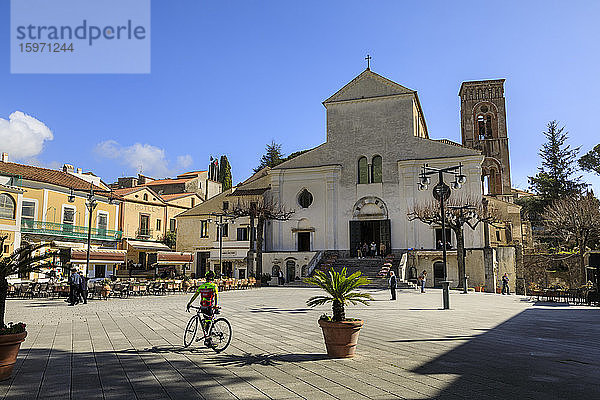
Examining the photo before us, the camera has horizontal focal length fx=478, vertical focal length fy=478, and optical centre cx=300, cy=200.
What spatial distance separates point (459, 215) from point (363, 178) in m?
12.3

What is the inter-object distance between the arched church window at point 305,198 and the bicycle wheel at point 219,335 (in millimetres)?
33298

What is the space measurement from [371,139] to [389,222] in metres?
7.59

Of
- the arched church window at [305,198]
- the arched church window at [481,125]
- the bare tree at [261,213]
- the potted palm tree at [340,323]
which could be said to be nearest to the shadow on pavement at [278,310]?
the potted palm tree at [340,323]

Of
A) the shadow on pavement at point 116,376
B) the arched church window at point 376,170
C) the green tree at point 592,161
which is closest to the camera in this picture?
the shadow on pavement at point 116,376

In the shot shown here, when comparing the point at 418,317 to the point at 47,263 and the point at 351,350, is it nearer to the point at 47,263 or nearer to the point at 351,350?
the point at 351,350

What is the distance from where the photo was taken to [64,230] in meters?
37.1

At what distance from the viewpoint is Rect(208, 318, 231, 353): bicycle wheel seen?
9273mm

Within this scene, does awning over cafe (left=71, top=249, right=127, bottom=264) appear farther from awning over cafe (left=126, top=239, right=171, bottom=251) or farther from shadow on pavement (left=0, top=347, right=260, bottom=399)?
shadow on pavement (left=0, top=347, right=260, bottom=399)

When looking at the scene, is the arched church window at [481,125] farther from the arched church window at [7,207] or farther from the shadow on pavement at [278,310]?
the arched church window at [7,207]

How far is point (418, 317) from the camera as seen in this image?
50.6ft

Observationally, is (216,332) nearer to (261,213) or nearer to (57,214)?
(261,213)

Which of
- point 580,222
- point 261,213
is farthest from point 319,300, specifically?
point 580,222

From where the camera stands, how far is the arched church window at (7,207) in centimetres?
3172

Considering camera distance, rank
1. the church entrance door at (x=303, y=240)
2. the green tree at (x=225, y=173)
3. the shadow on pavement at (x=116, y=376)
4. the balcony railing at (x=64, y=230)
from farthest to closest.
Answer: the green tree at (x=225, y=173)
the church entrance door at (x=303, y=240)
the balcony railing at (x=64, y=230)
the shadow on pavement at (x=116, y=376)
